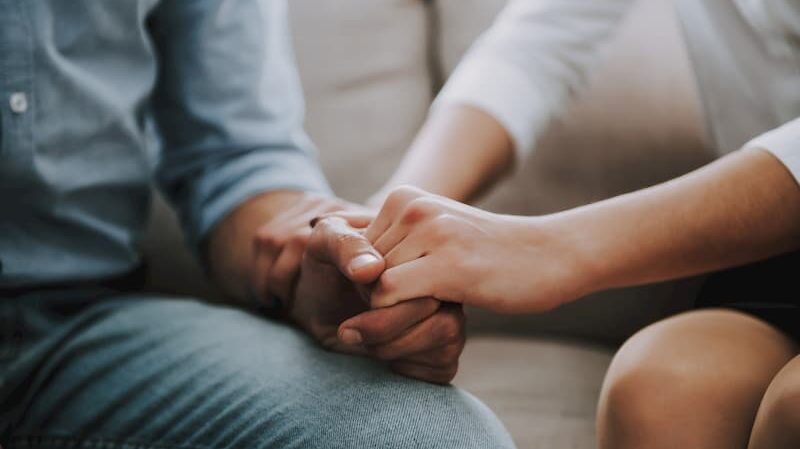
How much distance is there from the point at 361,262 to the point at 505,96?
0.35m

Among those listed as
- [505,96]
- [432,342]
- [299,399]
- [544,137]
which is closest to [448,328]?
[432,342]

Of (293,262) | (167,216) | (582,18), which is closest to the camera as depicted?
(293,262)

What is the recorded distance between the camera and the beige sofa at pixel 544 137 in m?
1.06

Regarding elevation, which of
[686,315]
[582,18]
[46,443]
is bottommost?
[46,443]

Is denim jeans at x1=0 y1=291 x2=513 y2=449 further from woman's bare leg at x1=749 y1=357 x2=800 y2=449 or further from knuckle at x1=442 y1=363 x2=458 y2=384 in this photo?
woman's bare leg at x1=749 y1=357 x2=800 y2=449

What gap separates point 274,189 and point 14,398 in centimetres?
29

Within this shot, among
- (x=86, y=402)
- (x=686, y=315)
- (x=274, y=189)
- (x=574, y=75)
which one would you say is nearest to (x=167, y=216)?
(x=274, y=189)

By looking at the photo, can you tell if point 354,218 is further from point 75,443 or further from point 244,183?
point 75,443

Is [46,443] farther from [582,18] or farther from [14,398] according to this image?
[582,18]

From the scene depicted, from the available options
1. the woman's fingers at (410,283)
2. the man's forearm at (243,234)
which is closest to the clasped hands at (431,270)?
the woman's fingers at (410,283)

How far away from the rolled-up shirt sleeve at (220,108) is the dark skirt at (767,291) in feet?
1.25

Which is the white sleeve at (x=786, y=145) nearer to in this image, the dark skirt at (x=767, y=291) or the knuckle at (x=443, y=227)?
the dark skirt at (x=767, y=291)

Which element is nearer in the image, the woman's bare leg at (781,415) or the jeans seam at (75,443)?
the woman's bare leg at (781,415)

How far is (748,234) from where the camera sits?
0.70 m
